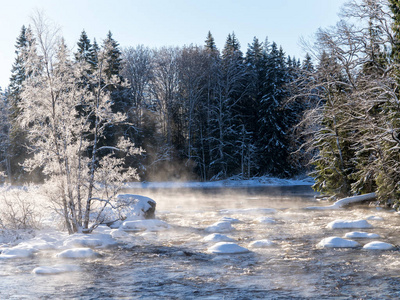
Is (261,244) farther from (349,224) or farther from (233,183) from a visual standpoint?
(233,183)

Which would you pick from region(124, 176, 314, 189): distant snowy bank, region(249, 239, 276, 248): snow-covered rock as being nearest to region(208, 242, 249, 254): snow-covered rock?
region(249, 239, 276, 248): snow-covered rock

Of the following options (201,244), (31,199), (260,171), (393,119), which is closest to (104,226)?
(31,199)

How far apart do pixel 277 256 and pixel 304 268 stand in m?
1.38

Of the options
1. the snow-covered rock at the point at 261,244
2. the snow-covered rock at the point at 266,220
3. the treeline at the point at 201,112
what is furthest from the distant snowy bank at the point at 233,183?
the snow-covered rock at the point at 261,244

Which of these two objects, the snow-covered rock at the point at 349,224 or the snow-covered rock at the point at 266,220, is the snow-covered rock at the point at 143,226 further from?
the snow-covered rock at the point at 349,224

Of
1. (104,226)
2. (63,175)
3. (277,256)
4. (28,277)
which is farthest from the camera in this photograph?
(104,226)

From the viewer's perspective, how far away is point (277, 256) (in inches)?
447

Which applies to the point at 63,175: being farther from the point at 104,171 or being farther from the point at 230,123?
the point at 230,123

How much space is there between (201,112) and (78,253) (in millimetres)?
→ 37327

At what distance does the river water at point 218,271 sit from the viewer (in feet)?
27.0

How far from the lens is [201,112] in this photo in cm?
4825

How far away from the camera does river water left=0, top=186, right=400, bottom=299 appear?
8.24 meters

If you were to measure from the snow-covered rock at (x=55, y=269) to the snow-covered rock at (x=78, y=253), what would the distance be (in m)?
1.34

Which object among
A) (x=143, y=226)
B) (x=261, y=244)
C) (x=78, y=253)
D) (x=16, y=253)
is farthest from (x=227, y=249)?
(x=16, y=253)
